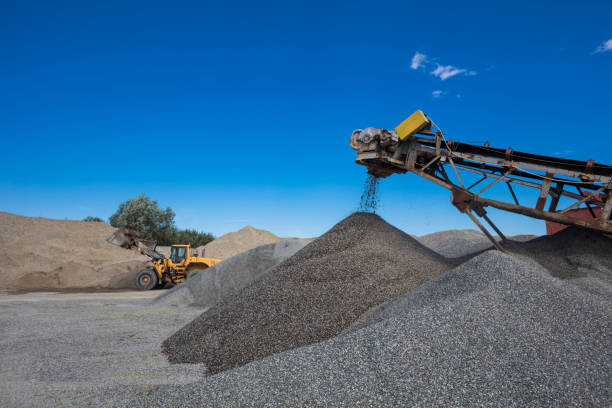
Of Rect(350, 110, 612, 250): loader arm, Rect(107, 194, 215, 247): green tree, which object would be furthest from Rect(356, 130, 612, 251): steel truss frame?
Rect(107, 194, 215, 247): green tree

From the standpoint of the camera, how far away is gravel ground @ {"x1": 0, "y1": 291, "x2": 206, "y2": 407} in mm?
2902

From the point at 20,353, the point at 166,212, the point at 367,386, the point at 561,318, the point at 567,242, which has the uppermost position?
the point at 166,212

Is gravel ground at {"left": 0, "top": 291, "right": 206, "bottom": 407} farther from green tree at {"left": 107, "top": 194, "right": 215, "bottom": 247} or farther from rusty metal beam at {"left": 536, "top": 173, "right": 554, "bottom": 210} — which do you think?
green tree at {"left": 107, "top": 194, "right": 215, "bottom": 247}

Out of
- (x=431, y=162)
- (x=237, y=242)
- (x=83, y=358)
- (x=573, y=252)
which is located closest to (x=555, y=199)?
(x=573, y=252)

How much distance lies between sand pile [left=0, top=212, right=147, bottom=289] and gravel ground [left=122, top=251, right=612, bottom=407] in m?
15.0

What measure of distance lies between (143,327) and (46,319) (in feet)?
6.71

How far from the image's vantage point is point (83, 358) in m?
4.11

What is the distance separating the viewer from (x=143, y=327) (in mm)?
6191

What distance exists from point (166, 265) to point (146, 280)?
93cm

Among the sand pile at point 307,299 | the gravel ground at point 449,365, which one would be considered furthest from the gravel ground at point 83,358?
the gravel ground at point 449,365

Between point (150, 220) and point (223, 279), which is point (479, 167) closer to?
point (223, 279)

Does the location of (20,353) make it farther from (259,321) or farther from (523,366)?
(523,366)

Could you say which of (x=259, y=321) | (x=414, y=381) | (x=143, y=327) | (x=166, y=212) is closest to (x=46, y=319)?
(x=143, y=327)

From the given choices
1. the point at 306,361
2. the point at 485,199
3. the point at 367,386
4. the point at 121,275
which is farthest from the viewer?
the point at 121,275
